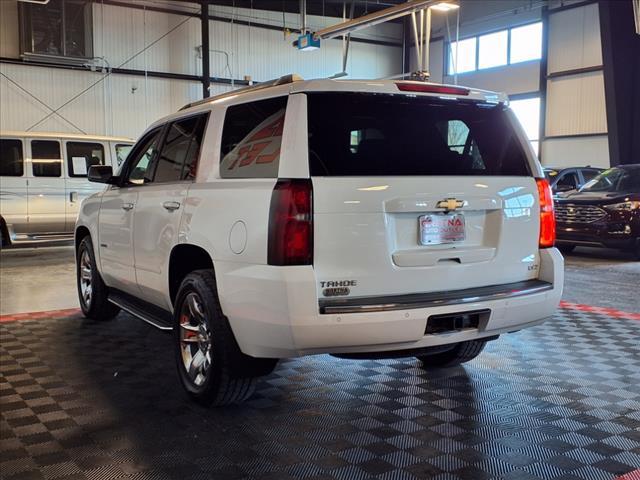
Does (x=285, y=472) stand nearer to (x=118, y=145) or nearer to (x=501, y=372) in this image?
(x=501, y=372)

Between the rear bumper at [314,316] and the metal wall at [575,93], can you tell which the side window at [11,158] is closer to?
the rear bumper at [314,316]

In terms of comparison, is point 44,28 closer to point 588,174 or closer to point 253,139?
point 588,174

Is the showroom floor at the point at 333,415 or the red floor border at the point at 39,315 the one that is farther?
the red floor border at the point at 39,315

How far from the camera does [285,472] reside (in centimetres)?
286

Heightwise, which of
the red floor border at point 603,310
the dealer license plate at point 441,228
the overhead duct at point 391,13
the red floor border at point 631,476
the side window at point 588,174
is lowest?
the red floor border at point 631,476

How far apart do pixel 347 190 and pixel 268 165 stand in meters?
0.44

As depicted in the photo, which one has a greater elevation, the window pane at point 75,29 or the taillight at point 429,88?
the window pane at point 75,29

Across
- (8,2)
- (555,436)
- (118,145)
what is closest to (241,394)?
(555,436)

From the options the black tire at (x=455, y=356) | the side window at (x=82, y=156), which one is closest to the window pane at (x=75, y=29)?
the side window at (x=82, y=156)

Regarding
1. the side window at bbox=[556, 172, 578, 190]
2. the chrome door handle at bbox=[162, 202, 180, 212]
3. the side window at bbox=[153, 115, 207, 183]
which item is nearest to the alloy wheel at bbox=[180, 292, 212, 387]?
the chrome door handle at bbox=[162, 202, 180, 212]

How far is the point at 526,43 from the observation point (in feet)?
70.8

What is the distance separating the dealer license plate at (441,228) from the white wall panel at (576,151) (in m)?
17.4

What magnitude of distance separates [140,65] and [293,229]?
60.9ft

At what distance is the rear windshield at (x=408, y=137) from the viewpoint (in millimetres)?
3133
